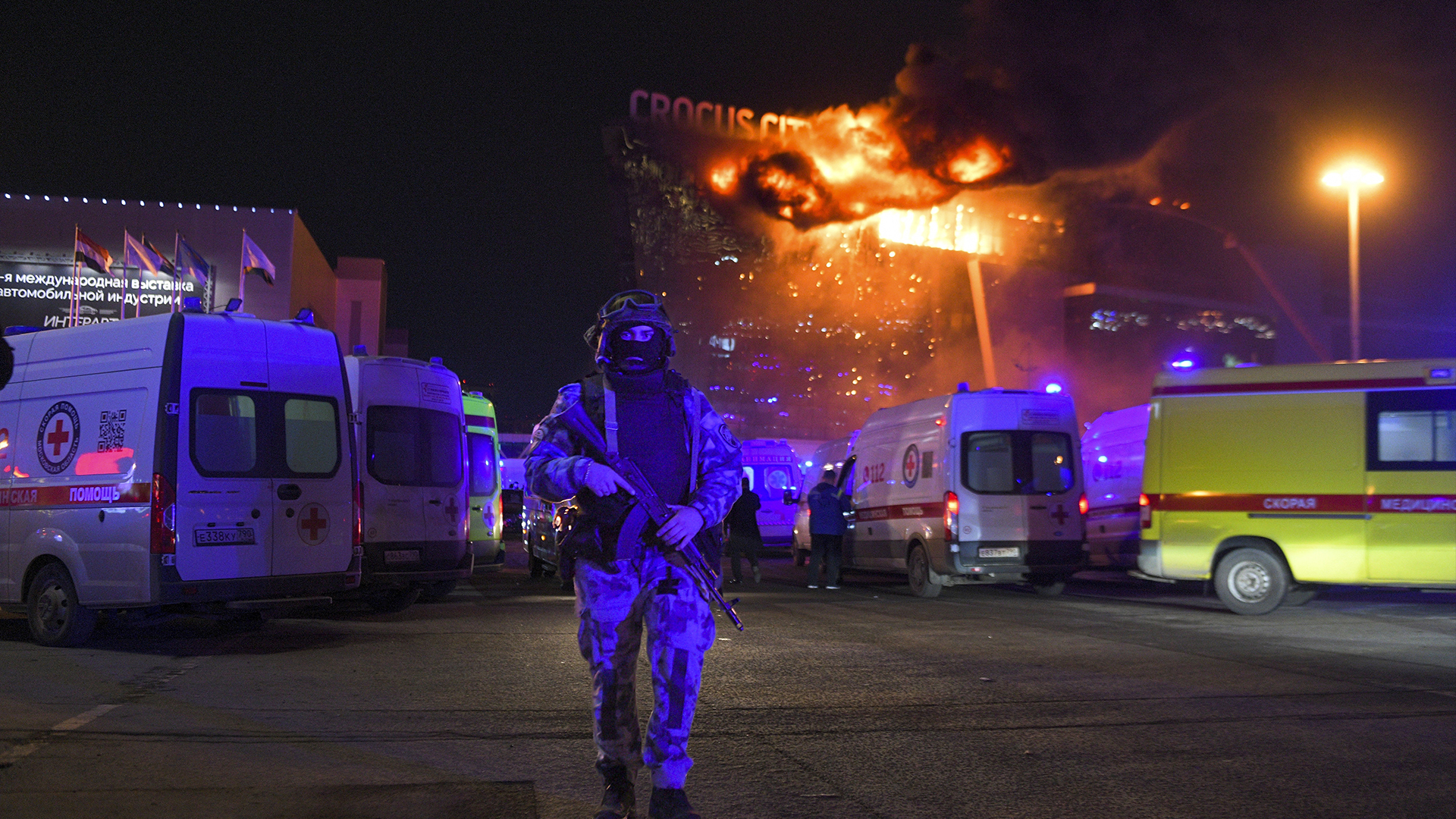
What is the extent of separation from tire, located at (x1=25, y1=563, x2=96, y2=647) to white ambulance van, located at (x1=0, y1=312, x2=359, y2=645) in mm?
14

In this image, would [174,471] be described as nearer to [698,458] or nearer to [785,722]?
[785,722]

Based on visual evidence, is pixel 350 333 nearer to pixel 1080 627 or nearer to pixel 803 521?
pixel 803 521

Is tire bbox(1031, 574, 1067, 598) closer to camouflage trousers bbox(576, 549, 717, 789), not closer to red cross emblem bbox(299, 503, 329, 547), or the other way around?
red cross emblem bbox(299, 503, 329, 547)

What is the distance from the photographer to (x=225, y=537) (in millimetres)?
8766

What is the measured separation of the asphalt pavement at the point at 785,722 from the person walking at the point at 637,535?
46 centimetres

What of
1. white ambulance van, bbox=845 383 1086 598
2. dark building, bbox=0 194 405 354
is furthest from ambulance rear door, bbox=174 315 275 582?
dark building, bbox=0 194 405 354

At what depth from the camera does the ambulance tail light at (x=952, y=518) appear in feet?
44.6

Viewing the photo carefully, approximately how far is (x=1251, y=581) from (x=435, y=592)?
9.01 m

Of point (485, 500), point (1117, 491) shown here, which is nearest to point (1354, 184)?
point (1117, 491)

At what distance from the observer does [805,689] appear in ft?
22.8

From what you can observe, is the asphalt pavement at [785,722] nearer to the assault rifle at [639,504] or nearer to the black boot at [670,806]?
the black boot at [670,806]

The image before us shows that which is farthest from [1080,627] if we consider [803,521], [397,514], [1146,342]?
[1146,342]

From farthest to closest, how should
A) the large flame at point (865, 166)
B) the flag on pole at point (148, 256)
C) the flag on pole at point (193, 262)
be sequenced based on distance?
the large flame at point (865, 166), the flag on pole at point (193, 262), the flag on pole at point (148, 256)

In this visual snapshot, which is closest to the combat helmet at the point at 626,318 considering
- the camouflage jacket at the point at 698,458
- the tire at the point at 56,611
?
the camouflage jacket at the point at 698,458
